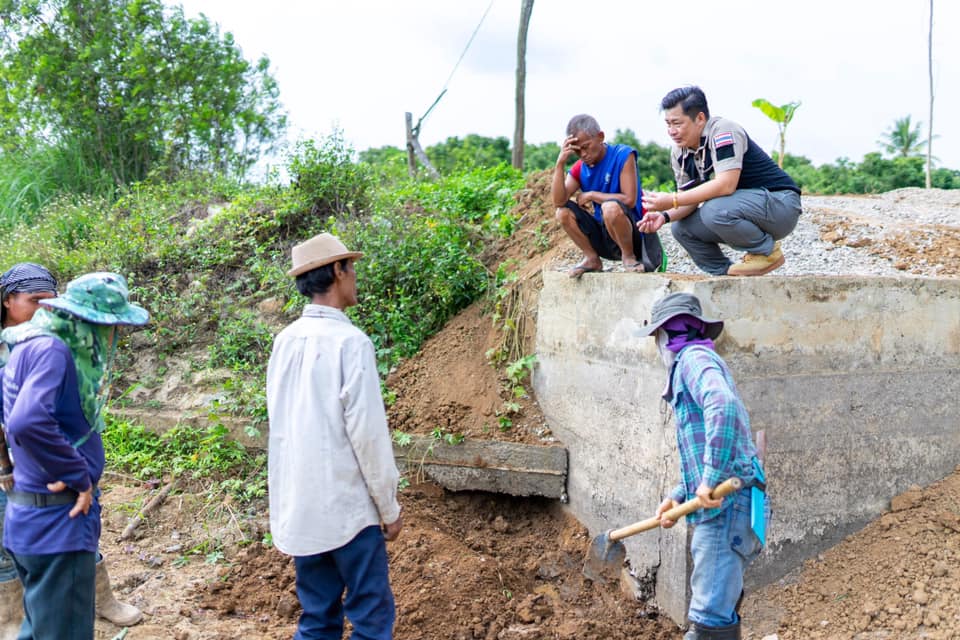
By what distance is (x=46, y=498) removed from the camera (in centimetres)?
303

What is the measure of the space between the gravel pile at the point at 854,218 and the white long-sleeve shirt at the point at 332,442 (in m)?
3.40

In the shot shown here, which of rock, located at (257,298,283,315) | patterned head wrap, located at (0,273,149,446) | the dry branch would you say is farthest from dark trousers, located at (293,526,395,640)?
rock, located at (257,298,283,315)

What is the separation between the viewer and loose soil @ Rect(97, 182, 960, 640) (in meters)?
4.34

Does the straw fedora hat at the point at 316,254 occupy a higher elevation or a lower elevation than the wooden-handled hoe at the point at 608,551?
higher

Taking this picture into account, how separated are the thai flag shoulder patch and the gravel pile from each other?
1.29 metres

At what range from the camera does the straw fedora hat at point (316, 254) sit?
3.22m

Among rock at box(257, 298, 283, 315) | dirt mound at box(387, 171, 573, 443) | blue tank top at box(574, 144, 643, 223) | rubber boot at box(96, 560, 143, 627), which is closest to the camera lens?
rubber boot at box(96, 560, 143, 627)

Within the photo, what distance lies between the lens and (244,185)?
10.5 m

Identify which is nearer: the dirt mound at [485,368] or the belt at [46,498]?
the belt at [46,498]

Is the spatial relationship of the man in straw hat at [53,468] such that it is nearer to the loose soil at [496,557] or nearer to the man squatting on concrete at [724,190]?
the loose soil at [496,557]

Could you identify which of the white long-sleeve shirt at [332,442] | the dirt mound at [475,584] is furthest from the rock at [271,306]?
the white long-sleeve shirt at [332,442]

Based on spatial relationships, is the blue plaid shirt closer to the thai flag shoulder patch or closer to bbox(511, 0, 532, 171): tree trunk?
the thai flag shoulder patch

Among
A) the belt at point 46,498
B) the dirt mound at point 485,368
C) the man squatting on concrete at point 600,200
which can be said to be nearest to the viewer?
the belt at point 46,498

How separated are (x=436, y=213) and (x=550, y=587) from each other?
4.12 m
